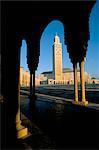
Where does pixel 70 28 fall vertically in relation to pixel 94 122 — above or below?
above

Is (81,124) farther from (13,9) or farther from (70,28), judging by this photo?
(70,28)

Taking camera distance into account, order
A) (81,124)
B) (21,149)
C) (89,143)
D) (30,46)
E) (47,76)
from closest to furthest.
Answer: (21,149) < (89,143) < (81,124) < (30,46) < (47,76)

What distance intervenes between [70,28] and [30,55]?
4962 mm

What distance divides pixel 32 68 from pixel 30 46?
180 centimetres

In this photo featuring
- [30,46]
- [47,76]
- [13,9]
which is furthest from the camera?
[47,76]

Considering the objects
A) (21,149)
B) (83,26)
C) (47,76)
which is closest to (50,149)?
(21,149)

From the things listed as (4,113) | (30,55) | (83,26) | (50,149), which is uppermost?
(83,26)

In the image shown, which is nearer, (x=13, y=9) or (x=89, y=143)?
(x=89, y=143)

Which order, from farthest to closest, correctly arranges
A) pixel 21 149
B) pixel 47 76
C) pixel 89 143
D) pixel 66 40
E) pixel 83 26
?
pixel 47 76, pixel 66 40, pixel 83 26, pixel 89 143, pixel 21 149

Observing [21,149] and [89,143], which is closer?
[21,149]

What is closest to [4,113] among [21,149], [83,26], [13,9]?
[21,149]

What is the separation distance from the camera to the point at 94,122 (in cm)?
717

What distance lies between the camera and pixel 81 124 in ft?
23.0

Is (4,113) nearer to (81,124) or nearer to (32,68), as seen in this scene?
(81,124)
